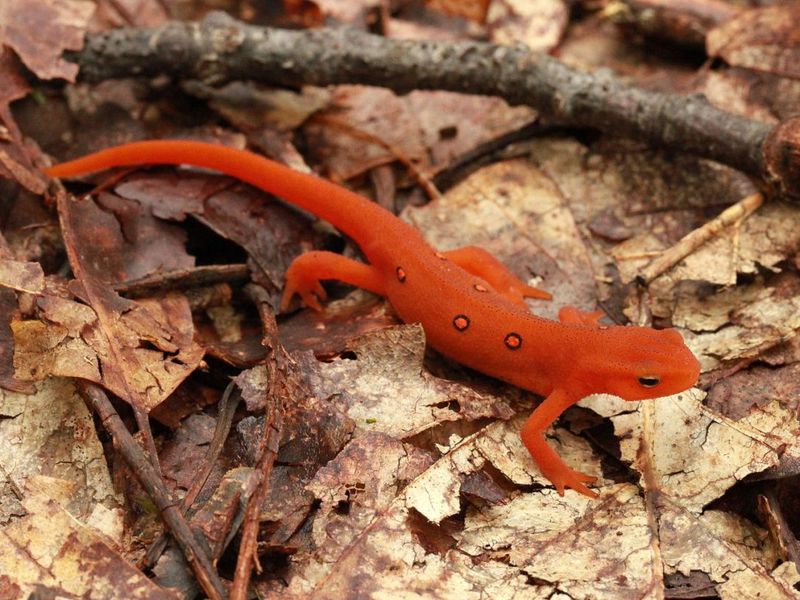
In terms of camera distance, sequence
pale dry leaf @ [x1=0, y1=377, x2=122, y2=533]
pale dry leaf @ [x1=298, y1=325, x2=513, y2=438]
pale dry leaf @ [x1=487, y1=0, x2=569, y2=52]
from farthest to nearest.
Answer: pale dry leaf @ [x1=487, y1=0, x2=569, y2=52], pale dry leaf @ [x1=298, y1=325, x2=513, y2=438], pale dry leaf @ [x1=0, y1=377, x2=122, y2=533]

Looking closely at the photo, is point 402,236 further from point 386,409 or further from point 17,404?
point 17,404

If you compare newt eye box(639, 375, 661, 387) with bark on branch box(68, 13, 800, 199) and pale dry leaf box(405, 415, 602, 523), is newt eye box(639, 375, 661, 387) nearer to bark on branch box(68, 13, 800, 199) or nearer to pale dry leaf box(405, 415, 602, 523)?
pale dry leaf box(405, 415, 602, 523)

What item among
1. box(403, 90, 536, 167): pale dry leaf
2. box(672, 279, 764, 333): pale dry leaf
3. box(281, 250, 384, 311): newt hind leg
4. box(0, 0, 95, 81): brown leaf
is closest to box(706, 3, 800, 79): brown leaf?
box(403, 90, 536, 167): pale dry leaf

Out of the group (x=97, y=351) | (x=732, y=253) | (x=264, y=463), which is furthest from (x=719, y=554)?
→ (x=97, y=351)

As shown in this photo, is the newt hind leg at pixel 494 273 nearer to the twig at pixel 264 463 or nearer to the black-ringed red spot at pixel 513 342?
the black-ringed red spot at pixel 513 342

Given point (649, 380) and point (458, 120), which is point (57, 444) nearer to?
point (649, 380)

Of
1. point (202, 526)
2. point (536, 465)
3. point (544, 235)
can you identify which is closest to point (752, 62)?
point (544, 235)

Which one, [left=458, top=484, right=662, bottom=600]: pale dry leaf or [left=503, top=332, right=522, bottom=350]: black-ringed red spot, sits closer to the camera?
[left=458, top=484, right=662, bottom=600]: pale dry leaf
